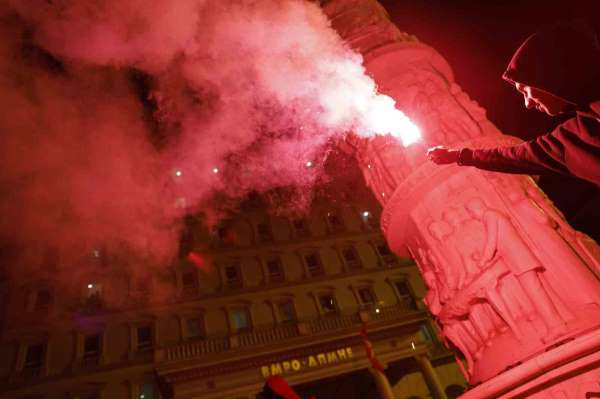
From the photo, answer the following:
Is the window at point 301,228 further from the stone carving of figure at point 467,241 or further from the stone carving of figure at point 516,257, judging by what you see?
the stone carving of figure at point 516,257

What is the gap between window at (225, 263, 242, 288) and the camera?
26000 mm

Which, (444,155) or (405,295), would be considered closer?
(444,155)

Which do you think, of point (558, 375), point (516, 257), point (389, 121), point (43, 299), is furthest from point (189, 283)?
point (558, 375)

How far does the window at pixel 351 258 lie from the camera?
28.1 m

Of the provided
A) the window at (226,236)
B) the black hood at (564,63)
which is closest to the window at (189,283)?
the window at (226,236)

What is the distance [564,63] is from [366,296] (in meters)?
25.2

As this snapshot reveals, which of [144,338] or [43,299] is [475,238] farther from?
[43,299]

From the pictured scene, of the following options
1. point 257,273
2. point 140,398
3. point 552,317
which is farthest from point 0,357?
point 552,317

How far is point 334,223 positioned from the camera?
99.1 feet

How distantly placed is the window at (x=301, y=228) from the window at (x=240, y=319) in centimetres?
679

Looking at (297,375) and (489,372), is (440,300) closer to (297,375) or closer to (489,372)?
(489,372)

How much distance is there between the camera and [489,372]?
4.43m

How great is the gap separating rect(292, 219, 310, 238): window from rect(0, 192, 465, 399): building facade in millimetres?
215

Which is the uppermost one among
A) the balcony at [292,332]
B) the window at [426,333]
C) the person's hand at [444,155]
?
the balcony at [292,332]
